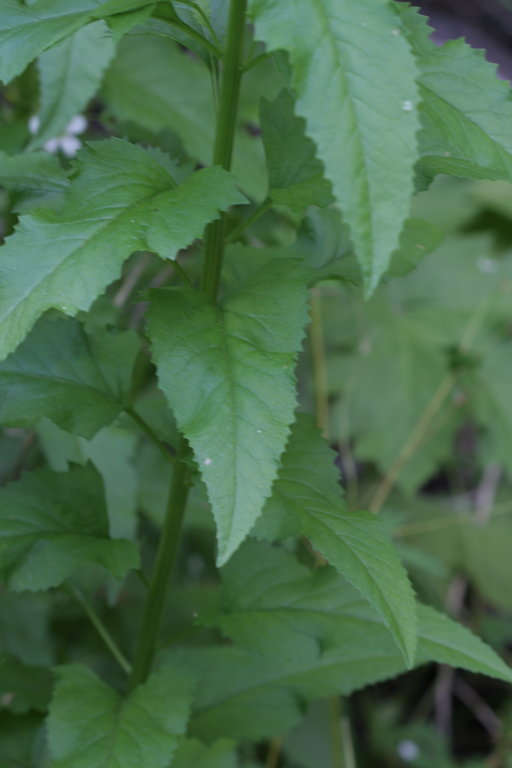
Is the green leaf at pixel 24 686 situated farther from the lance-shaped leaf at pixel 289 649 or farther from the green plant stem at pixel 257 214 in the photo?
the green plant stem at pixel 257 214

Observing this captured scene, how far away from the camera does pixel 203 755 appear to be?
1227 mm

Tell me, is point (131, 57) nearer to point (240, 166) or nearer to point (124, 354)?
point (240, 166)

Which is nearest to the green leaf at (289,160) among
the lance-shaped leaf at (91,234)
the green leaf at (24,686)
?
the lance-shaped leaf at (91,234)

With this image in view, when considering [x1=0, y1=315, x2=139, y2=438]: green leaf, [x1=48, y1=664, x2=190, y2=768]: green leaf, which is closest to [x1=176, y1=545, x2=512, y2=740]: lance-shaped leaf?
A: [x1=48, y1=664, x2=190, y2=768]: green leaf

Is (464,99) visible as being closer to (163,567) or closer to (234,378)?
(234,378)

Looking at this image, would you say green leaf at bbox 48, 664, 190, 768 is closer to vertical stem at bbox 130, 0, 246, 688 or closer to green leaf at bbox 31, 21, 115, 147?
vertical stem at bbox 130, 0, 246, 688

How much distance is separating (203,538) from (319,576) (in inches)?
39.1

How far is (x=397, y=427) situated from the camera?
7.69 feet

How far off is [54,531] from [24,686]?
0.33 metres

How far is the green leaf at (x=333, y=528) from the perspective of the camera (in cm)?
79

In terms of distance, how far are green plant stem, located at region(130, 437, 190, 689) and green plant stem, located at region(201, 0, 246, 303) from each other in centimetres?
19

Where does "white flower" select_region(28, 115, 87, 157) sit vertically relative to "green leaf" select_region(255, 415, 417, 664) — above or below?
below

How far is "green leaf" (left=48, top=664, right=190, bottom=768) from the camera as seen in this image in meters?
0.92

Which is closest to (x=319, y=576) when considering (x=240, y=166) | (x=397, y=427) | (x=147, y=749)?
(x=147, y=749)
